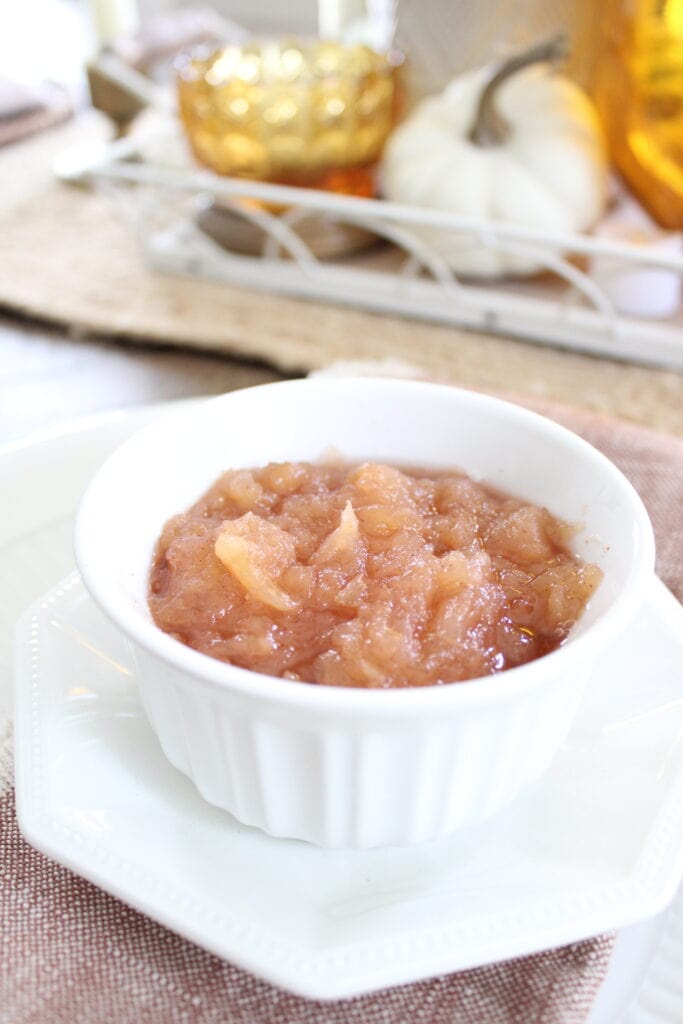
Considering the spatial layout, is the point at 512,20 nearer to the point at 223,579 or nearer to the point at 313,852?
the point at 223,579

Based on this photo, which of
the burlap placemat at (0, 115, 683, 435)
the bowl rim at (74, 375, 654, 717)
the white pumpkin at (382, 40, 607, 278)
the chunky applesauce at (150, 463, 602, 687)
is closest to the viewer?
the bowl rim at (74, 375, 654, 717)

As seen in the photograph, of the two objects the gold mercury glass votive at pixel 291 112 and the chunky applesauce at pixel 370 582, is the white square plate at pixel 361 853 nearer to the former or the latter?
the chunky applesauce at pixel 370 582

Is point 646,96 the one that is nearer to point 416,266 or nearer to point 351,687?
point 416,266

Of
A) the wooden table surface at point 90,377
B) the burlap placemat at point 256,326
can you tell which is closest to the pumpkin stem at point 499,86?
the burlap placemat at point 256,326

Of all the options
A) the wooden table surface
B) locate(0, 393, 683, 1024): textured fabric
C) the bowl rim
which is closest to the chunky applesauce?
the bowl rim

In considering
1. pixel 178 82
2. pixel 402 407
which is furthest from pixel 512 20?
pixel 402 407

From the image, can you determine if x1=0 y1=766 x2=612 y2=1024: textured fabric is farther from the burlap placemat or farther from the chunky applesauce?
the burlap placemat
